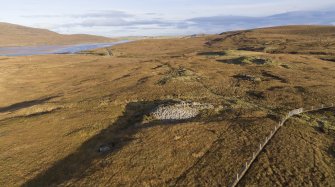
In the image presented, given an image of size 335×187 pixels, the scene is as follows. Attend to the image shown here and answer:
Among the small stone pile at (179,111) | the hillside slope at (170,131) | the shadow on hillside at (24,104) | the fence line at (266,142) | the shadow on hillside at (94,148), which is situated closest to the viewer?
the fence line at (266,142)

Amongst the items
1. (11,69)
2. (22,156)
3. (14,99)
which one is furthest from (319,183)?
(11,69)

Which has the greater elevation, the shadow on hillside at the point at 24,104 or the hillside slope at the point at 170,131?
the hillside slope at the point at 170,131

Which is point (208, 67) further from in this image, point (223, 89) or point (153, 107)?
point (153, 107)

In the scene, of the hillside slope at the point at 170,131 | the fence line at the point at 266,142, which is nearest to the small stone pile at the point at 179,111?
the hillside slope at the point at 170,131

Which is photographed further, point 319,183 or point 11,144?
point 11,144

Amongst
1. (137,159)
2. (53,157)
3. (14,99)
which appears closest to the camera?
(137,159)

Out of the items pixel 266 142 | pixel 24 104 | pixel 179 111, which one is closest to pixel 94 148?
pixel 179 111

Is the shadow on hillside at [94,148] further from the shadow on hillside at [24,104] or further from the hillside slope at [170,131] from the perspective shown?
the shadow on hillside at [24,104]
